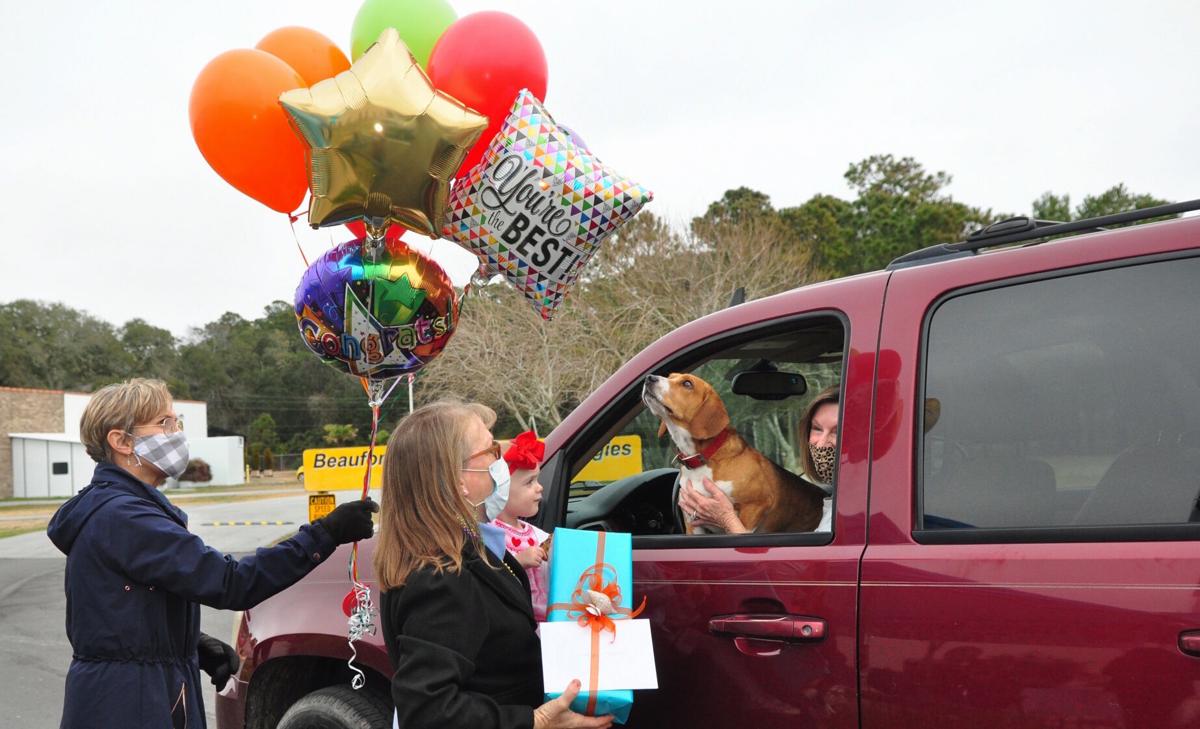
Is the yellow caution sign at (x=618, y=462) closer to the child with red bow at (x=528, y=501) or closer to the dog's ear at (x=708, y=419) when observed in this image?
the dog's ear at (x=708, y=419)

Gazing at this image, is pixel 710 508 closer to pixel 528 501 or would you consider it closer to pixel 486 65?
pixel 528 501

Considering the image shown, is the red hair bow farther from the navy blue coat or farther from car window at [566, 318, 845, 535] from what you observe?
the navy blue coat

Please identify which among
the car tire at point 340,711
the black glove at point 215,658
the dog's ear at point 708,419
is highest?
the dog's ear at point 708,419

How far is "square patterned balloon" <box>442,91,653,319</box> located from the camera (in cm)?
340

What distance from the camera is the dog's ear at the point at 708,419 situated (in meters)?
2.89

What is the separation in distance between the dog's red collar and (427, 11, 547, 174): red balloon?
4.77 feet

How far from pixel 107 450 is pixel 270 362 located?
7207 centimetres

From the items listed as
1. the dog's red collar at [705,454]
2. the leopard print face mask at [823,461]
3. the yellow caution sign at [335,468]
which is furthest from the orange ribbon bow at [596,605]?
the yellow caution sign at [335,468]

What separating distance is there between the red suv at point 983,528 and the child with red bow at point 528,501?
287 millimetres

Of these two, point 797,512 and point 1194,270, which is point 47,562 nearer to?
point 797,512

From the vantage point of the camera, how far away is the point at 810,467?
310cm

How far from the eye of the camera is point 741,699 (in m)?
2.15

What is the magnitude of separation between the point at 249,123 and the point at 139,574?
1.78 meters

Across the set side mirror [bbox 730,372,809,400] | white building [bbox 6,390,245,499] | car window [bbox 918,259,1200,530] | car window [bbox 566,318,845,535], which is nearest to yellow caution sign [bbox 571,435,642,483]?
car window [bbox 566,318,845,535]
